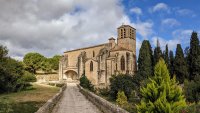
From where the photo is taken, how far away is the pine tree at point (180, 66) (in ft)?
188

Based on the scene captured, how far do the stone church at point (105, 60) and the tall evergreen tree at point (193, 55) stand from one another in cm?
1601

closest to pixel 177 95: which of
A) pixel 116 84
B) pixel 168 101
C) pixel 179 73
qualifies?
pixel 168 101

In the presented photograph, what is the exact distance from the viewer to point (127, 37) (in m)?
74.4

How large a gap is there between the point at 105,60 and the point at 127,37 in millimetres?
8689

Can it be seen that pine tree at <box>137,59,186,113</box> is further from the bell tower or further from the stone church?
the bell tower

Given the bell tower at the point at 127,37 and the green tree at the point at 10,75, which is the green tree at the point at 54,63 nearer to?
the bell tower at the point at 127,37

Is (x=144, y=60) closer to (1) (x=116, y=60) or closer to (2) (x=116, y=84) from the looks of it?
(1) (x=116, y=60)

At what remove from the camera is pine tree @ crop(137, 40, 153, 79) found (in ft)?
204

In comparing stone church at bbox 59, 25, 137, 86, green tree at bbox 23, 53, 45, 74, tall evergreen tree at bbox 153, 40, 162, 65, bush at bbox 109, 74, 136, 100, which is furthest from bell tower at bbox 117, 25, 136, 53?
green tree at bbox 23, 53, 45, 74

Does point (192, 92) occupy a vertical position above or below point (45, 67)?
below

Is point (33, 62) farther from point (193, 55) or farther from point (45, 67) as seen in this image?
point (193, 55)

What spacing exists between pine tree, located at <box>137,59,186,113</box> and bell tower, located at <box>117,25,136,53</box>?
57.8 meters

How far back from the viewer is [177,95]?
16438mm

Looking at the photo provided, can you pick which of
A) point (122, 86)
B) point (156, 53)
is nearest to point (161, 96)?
point (122, 86)
